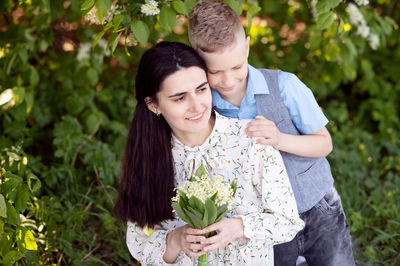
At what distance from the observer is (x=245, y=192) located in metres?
1.98

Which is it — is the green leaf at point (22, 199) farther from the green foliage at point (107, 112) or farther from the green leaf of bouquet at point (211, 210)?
the green leaf of bouquet at point (211, 210)

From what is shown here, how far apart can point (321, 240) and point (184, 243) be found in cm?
77

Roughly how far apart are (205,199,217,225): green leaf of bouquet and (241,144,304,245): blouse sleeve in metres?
0.24

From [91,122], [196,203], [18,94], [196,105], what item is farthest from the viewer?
[91,122]

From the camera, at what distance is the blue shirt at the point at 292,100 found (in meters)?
2.07

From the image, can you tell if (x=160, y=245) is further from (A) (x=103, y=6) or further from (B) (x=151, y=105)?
(A) (x=103, y=6)

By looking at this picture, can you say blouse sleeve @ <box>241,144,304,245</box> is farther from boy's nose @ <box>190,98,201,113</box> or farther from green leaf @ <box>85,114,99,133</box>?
green leaf @ <box>85,114,99,133</box>

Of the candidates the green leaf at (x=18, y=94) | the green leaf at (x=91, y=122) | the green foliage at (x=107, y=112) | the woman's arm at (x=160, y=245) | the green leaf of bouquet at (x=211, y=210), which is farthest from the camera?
the green leaf at (x=91, y=122)

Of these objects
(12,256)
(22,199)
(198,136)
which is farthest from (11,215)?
(198,136)

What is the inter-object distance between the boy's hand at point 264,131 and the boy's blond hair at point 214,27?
0.36 m

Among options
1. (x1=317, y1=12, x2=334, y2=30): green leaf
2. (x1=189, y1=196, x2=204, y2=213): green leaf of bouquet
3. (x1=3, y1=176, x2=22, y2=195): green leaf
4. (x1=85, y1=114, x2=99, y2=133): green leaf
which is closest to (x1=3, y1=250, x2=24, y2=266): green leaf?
(x1=3, y1=176, x2=22, y2=195): green leaf

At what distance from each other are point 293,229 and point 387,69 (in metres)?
2.85

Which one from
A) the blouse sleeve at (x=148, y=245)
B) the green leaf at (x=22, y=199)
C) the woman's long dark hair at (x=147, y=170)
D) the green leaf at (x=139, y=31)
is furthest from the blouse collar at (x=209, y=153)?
the green leaf at (x=22, y=199)

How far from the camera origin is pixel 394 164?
3.69m
